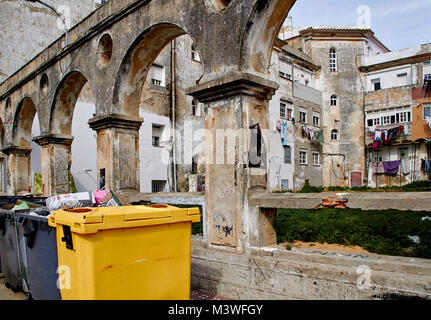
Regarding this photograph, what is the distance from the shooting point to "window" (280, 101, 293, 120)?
2505cm

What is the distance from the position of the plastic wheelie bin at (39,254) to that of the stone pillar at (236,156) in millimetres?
2223

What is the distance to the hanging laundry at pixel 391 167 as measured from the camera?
90.3 feet

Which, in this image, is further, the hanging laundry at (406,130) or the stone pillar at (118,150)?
the hanging laundry at (406,130)

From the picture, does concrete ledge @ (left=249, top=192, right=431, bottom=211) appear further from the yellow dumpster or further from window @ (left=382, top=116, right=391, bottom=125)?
window @ (left=382, top=116, right=391, bottom=125)

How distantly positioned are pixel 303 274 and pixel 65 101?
9191mm

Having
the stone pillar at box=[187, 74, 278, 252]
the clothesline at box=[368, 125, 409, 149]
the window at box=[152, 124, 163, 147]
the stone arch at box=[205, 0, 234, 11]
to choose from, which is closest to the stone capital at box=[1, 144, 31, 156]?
the window at box=[152, 124, 163, 147]

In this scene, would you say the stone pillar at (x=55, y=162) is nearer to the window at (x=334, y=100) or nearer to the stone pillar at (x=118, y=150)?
the stone pillar at (x=118, y=150)

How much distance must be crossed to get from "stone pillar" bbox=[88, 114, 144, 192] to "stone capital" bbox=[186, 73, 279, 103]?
3203 mm

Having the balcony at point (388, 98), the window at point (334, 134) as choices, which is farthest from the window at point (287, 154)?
the balcony at point (388, 98)

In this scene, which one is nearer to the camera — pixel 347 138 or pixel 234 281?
pixel 234 281

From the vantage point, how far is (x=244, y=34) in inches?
203

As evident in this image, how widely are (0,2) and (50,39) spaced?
2913 mm

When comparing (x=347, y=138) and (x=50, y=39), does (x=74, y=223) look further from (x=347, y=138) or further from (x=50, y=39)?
(x=347, y=138)
